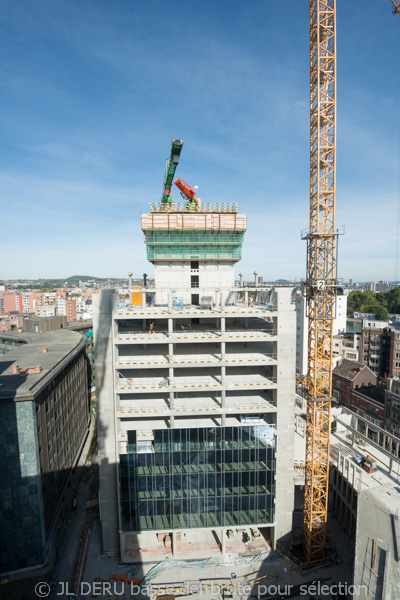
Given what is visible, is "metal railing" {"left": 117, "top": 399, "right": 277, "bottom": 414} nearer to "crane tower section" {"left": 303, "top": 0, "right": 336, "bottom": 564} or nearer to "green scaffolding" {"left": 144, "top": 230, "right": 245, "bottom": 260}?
"crane tower section" {"left": 303, "top": 0, "right": 336, "bottom": 564}

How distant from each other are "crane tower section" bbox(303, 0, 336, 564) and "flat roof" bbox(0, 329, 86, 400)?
3142cm

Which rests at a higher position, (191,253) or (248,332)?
(191,253)

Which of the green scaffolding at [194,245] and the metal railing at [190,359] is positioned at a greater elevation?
the green scaffolding at [194,245]

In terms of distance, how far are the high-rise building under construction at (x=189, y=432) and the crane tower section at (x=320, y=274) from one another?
→ 3531 mm

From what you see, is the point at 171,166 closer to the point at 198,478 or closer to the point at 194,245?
the point at 194,245

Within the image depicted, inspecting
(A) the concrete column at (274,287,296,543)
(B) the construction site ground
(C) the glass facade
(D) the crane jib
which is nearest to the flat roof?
(C) the glass facade

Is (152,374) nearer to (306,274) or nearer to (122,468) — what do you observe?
(122,468)

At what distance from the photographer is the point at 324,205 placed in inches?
1375

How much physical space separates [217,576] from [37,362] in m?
34.0

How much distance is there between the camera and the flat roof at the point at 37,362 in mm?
32344

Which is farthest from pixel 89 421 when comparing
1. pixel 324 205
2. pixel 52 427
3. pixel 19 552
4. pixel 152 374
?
pixel 324 205

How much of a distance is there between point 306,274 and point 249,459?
22043 mm

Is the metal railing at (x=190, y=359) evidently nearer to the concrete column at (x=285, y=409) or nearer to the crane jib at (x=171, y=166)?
the concrete column at (x=285, y=409)

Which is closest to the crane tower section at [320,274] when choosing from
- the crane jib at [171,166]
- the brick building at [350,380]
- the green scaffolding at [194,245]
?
the green scaffolding at [194,245]
